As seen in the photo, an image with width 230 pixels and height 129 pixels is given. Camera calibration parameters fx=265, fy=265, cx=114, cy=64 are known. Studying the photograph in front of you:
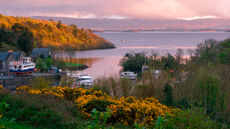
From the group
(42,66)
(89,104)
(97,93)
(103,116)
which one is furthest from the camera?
(42,66)

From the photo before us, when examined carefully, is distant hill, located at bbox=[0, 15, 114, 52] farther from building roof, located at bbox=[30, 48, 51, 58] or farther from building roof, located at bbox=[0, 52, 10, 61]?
building roof, located at bbox=[0, 52, 10, 61]

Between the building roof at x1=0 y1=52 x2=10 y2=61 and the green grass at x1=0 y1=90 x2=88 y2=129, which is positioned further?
the building roof at x1=0 y1=52 x2=10 y2=61

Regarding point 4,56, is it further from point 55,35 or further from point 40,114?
point 55,35

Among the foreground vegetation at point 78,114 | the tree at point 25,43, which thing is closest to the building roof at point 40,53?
the tree at point 25,43

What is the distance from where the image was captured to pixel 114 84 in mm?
13711

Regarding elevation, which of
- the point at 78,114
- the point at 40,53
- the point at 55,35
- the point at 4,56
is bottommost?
the point at 78,114

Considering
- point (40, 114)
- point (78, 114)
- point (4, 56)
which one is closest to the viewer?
point (40, 114)

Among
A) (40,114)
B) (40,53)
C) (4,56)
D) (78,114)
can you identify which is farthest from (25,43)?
(40,114)

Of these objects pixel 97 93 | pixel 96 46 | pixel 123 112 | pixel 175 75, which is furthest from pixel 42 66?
pixel 96 46

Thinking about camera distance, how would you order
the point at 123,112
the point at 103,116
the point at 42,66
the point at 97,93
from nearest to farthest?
the point at 103,116, the point at 123,112, the point at 97,93, the point at 42,66

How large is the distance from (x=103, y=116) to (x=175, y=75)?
43.5ft

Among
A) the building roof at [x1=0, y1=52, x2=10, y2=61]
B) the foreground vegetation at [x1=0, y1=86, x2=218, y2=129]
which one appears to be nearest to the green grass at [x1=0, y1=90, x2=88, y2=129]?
the foreground vegetation at [x1=0, y1=86, x2=218, y2=129]

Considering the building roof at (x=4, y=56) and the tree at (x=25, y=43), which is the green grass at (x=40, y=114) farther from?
the tree at (x=25, y=43)

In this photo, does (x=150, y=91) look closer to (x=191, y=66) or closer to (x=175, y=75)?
(x=175, y=75)
